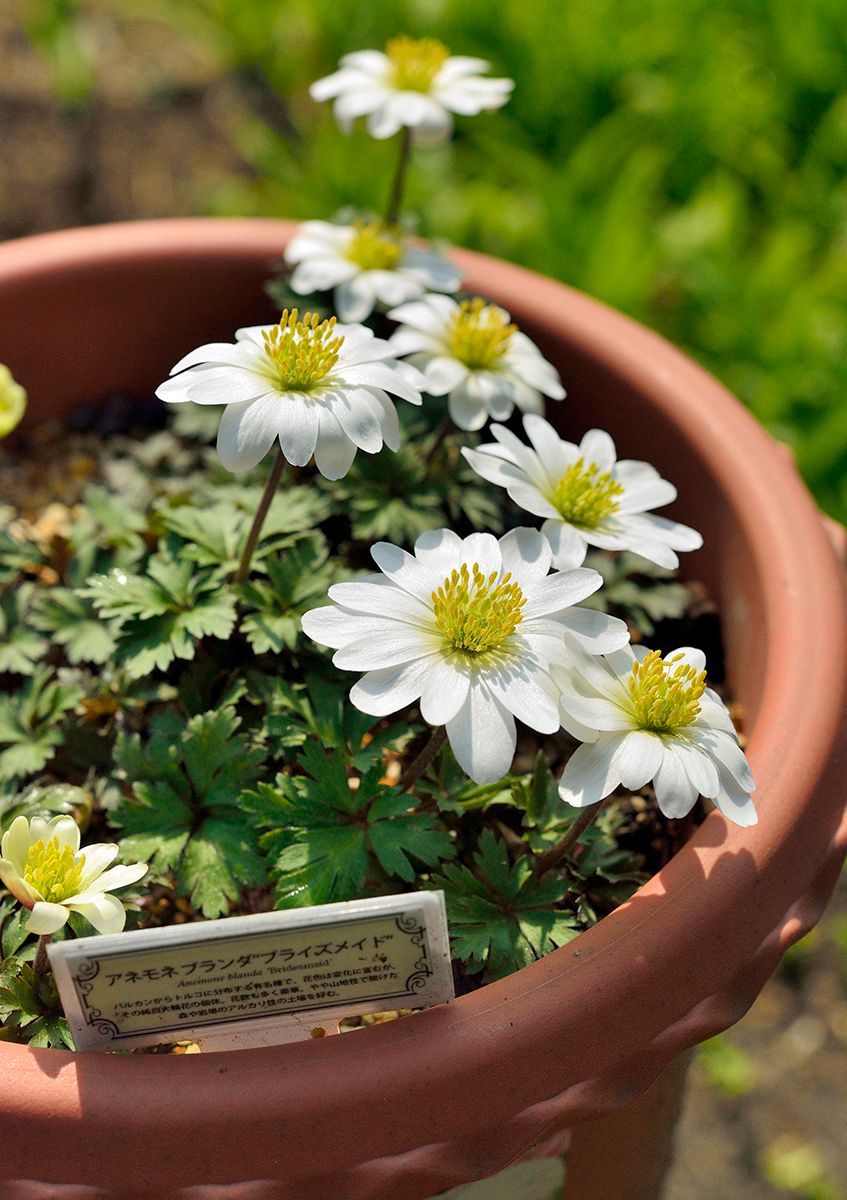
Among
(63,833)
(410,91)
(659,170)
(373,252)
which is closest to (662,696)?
(63,833)

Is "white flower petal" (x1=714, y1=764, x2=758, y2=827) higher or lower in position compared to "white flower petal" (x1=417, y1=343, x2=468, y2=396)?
lower

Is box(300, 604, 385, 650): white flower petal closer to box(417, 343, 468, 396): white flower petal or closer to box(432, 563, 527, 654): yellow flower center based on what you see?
box(432, 563, 527, 654): yellow flower center

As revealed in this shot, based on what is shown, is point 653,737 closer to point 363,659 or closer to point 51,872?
point 363,659

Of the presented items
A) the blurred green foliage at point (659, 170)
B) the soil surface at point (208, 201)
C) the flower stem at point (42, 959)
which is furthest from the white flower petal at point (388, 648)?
the blurred green foliage at point (659, 170)

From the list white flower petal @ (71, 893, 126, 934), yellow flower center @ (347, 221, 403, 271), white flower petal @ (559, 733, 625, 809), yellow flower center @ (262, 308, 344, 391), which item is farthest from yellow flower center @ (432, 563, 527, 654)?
yellow flower center @ (347, 221, 403, 271)

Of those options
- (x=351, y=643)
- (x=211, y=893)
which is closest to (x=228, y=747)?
(x=211, y=893)

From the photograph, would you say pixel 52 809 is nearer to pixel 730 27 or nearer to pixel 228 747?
pixel 228 747
